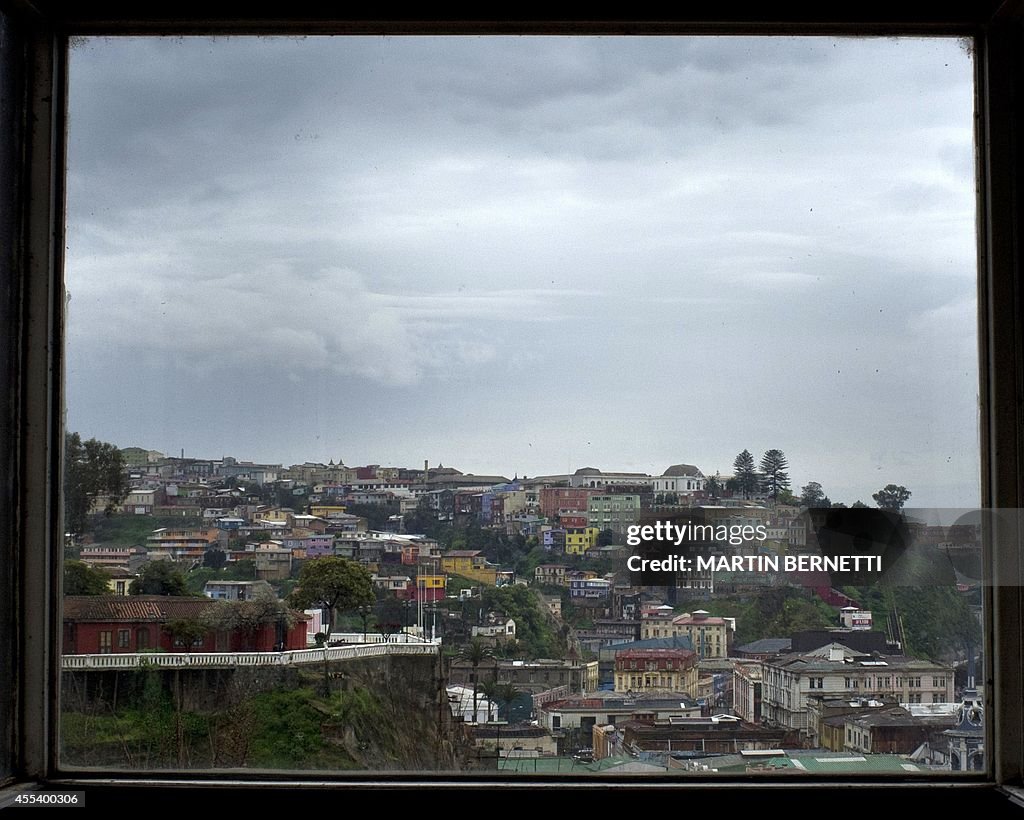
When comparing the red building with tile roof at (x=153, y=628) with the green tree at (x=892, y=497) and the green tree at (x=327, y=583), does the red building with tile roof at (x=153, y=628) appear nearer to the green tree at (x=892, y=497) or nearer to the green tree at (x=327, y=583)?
the green tree at (x=327, y=583)

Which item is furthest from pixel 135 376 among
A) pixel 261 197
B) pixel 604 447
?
pixel 604 447

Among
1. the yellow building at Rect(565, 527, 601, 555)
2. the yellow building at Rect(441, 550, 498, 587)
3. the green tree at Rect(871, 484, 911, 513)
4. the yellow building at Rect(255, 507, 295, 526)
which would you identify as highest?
the green tree at Rect(871, 484, 911, 513)

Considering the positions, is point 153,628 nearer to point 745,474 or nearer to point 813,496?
point 745,474

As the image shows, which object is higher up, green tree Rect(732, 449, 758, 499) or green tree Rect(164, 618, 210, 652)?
green tree Rect(732, 449, 758, 499)

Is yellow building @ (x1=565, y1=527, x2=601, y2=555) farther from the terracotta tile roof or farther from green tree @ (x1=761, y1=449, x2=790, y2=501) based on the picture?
the terracotta tile roof

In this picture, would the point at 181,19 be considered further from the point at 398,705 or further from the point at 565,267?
the point at 398,705

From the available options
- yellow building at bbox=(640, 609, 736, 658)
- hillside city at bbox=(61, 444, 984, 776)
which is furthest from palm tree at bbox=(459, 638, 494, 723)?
yellow building at bbox=(640, 609, 736, 658)

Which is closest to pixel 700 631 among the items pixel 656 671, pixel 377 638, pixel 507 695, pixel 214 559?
pixel 656 671
